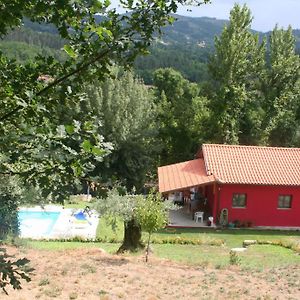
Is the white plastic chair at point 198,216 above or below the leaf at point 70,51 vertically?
below

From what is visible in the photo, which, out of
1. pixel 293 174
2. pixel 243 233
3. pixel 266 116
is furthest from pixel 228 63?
pixel 243 233

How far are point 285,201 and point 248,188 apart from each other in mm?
A: 2223

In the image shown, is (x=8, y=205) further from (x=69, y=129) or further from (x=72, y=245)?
(x=69, y=129)

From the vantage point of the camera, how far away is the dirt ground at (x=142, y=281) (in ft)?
36.6

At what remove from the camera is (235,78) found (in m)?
34.3

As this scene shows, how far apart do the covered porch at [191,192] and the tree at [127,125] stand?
9.78 feet

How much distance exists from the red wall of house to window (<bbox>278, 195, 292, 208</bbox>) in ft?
0.60

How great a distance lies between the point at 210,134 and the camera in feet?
114

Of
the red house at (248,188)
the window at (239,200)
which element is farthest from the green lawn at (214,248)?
the window at (239,200)

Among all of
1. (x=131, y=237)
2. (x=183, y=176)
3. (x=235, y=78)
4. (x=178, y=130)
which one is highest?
(x=235, y=78)

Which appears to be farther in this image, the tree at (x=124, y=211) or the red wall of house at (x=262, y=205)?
the red wall of house at (x=262, y=205)

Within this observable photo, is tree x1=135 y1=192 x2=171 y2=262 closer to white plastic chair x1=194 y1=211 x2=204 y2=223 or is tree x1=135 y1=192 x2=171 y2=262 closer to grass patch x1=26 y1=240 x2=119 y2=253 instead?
grass patch x1=26 y1=240 x2=119 y2=253

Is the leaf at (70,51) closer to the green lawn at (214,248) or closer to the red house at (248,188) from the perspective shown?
the green lawn at (214,248)

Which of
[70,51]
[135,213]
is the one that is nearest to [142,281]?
[135,213]
